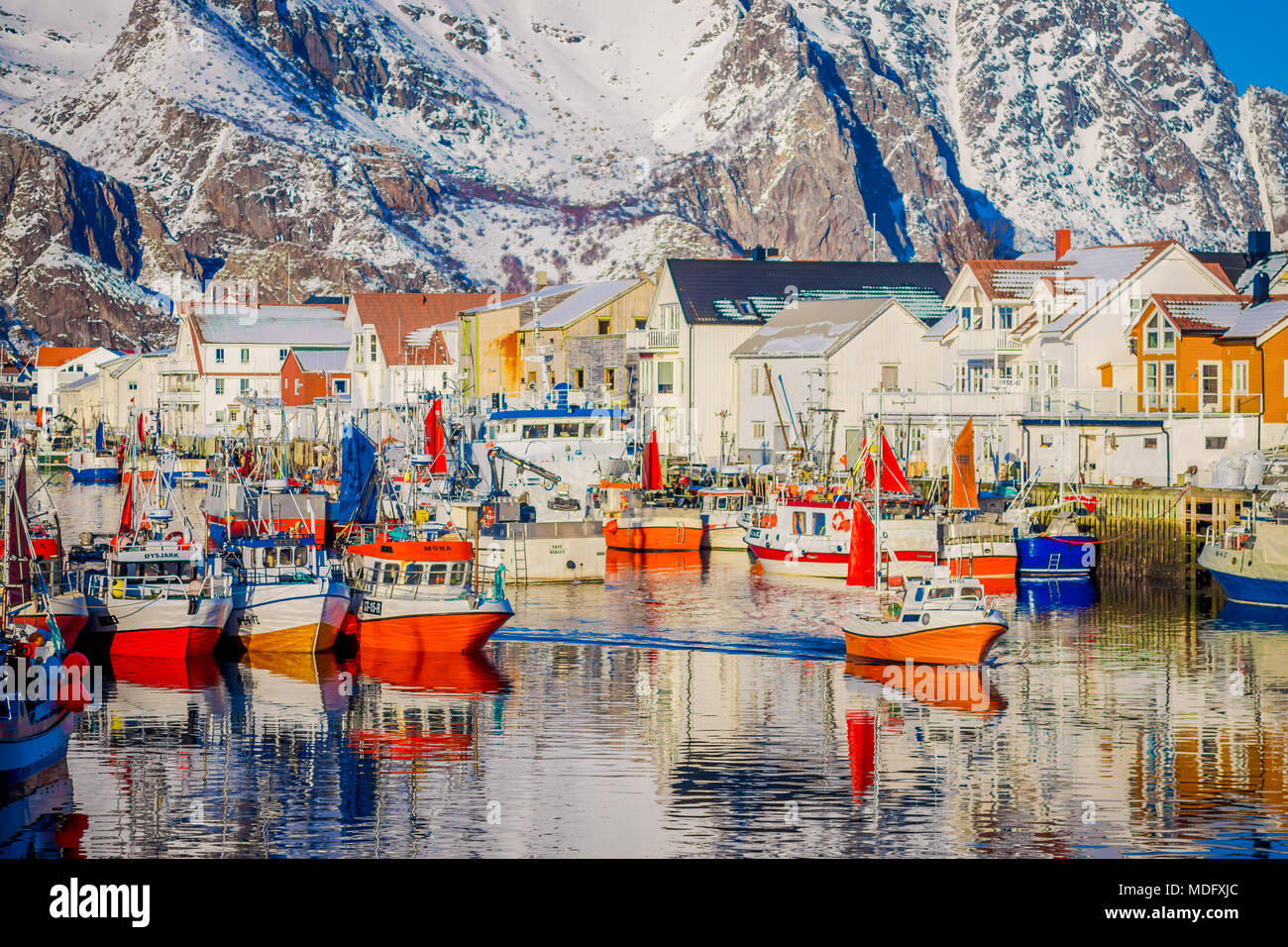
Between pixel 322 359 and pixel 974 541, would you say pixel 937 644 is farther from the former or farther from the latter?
pixel 322 359

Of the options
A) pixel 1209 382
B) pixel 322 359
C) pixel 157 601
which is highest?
pixel 322 359

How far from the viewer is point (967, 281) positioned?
92000 millimetres

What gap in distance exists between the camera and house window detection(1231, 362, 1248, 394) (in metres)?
78.2

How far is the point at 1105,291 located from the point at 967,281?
7.44 metres

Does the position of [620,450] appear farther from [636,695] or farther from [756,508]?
[636,695]

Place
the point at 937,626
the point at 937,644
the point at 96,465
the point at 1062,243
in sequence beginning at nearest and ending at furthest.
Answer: the point at 937,626 < the point at 937,644 < the point at 1062,243 < the point at 96,465

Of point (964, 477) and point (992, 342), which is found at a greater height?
point (992, 342)

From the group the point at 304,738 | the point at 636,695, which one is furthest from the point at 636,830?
the point at 636,695

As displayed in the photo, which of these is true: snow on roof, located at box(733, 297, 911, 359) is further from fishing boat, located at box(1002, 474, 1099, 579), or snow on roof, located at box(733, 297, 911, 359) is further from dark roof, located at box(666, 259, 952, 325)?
fishing boat, located at box(1002, 474, 1099, 579)

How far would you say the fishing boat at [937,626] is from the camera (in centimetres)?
4578

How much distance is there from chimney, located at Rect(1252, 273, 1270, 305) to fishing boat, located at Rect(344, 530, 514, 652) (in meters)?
44.7

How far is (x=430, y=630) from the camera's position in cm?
4938

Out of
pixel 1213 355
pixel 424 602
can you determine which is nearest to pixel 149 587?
pixel 424 602

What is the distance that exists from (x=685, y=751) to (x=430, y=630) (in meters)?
12.6
